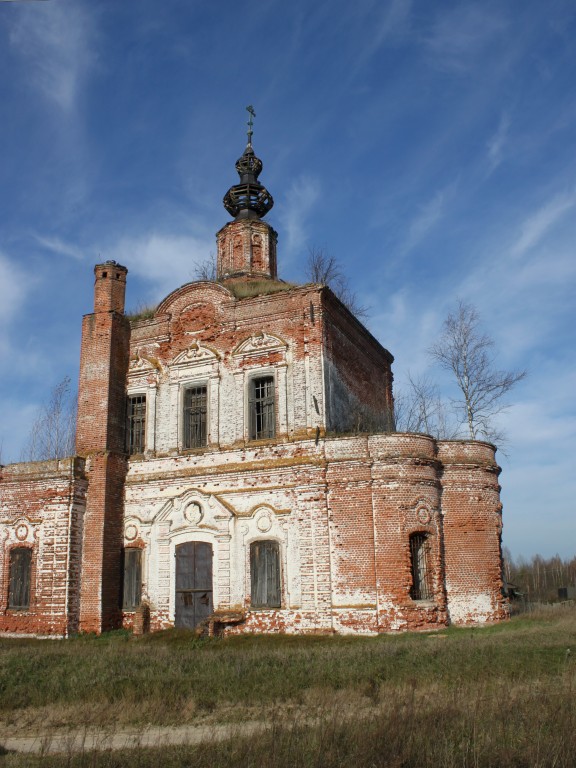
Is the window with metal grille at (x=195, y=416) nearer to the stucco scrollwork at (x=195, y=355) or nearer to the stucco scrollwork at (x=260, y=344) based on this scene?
the stucco scrollwork at (x=195, y=355)

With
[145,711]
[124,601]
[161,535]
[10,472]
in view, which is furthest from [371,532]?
[10,472]

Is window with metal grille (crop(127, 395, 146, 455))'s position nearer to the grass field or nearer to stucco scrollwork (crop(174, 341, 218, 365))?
stucco scrollwork (crop(174, 341, 218, 365))

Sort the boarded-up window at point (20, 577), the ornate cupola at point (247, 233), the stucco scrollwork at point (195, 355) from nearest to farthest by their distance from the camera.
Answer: the boarded-up window at point (20, 577) < the stucco scrollwork at point (195, 355) < the ornate cupola at point (247, 233)

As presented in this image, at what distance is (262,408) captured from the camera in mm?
16812

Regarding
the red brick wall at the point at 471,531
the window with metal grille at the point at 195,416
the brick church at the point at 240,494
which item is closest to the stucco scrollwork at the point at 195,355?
the brick church at the point at 240,494

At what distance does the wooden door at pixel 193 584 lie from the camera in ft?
52.1

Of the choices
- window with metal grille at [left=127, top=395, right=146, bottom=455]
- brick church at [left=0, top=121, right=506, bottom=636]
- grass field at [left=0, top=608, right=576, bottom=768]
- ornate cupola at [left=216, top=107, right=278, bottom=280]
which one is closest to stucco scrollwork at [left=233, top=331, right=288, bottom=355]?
brick church at [left=0, top=121, right=506, bottom=636]

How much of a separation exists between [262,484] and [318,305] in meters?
4.51

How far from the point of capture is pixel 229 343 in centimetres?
1766

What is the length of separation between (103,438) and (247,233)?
8.32 m

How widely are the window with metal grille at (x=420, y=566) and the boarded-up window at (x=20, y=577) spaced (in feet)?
30.1

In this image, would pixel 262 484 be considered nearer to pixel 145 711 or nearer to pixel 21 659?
pixel 21 659

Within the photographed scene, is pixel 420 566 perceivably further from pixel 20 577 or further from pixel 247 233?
pixel 247 233

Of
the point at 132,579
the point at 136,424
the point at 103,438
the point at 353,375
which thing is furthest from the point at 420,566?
the point at 103,438
